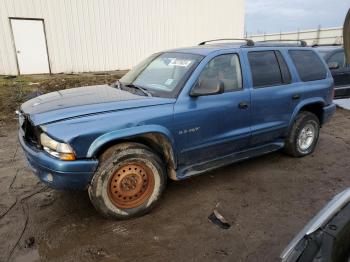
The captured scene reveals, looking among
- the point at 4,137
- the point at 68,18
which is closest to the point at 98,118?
the point at 4,137

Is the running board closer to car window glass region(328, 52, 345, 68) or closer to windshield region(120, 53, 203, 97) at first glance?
windshield region(120, 53, 203, 97)

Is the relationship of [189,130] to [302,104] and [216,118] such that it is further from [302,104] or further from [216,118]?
[302,104]

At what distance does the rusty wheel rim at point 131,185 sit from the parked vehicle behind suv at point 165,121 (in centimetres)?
1

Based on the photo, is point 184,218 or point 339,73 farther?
point 339,73

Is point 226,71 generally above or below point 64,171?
above

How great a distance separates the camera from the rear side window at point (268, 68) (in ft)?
14.7

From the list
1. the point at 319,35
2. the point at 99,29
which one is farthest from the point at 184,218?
the point at 319,35

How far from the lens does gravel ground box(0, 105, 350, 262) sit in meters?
3.06

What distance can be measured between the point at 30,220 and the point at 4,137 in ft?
11.4

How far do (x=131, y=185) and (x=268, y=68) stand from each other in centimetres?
258

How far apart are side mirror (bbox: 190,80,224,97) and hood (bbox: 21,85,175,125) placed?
32 cm

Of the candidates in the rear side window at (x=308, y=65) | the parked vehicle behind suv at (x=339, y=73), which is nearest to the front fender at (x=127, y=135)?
the rear side window at (x=308, y=65)

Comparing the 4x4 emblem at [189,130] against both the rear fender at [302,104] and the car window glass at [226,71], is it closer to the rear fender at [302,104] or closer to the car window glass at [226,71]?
the car window glass at [226,71]

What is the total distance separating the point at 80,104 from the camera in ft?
11.5
